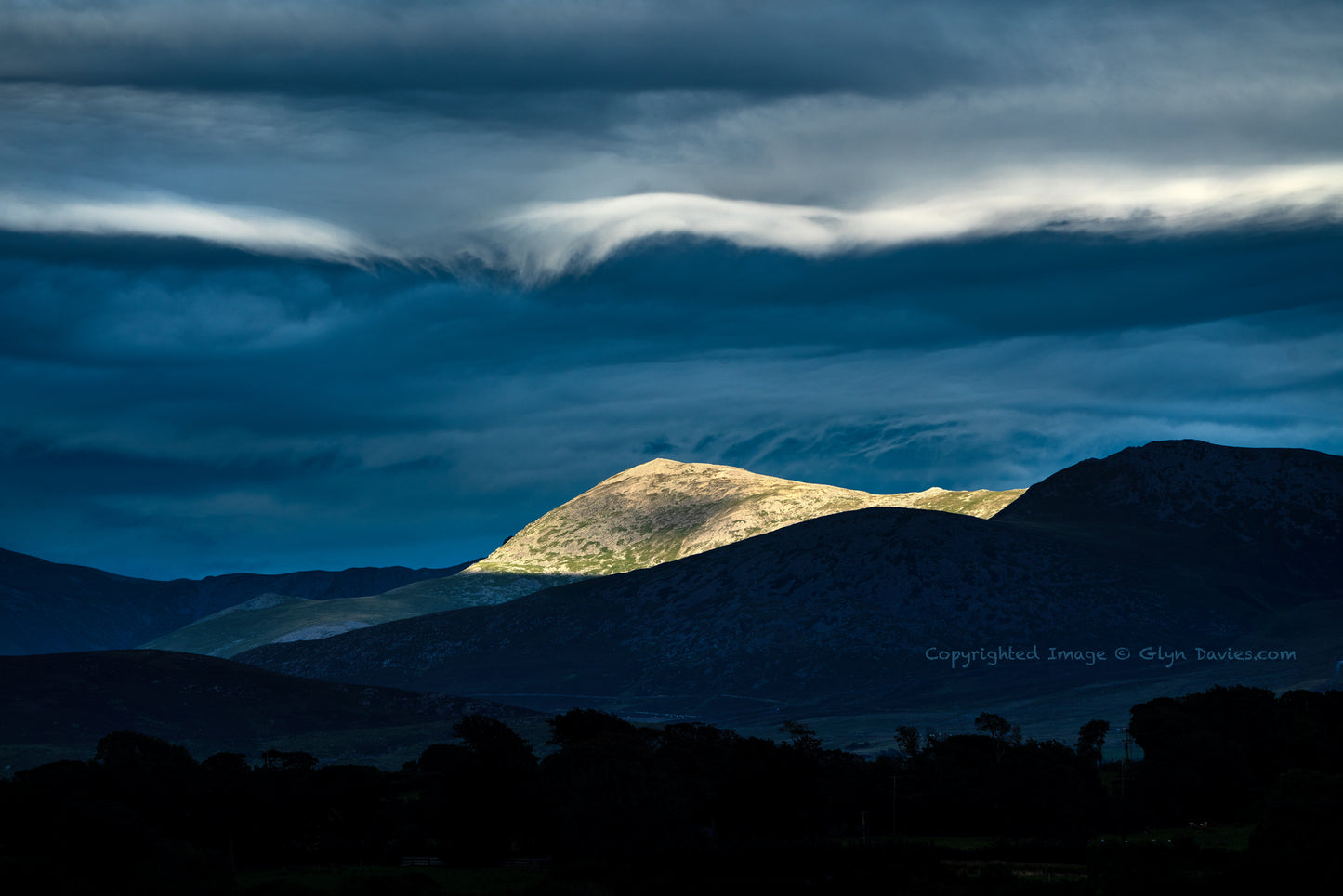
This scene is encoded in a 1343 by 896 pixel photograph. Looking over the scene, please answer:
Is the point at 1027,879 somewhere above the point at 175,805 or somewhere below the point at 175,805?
below

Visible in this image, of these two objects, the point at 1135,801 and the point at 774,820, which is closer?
the point at 774,820

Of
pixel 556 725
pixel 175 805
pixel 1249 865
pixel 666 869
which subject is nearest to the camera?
pixel 1249 865

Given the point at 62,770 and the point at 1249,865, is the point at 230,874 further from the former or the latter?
the point at 1249,865

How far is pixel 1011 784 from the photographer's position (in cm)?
16600

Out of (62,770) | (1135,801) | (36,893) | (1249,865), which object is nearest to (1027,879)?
(1249,865)

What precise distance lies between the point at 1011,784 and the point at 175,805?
95300 millimetres

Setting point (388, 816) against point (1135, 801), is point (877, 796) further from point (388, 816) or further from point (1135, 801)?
point (388, 816)

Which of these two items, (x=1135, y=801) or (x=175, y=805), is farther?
(x=1135, y=801)

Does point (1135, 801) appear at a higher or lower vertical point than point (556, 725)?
lower

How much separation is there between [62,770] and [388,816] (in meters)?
35.6

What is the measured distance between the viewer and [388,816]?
153 m

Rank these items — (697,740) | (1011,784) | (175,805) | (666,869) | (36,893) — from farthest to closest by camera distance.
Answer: (697,740) → (1011,784) → (175,805) → (666,869) → (36,893)

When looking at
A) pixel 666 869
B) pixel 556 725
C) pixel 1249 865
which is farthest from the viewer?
pixel 556 725

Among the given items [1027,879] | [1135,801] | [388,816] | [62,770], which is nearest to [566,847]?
[388,816]
